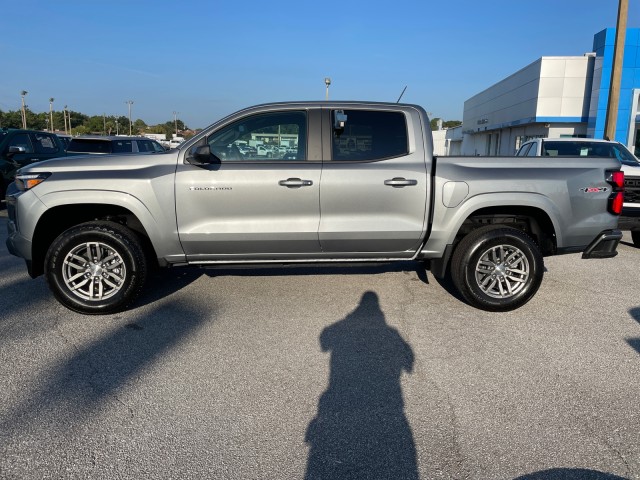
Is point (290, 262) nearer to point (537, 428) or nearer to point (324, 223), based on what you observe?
point (324, 223)

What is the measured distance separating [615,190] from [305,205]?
124 inches

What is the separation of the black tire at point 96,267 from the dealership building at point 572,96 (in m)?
22.2

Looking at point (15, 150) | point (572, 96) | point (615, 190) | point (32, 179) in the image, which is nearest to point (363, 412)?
point (615, 190)

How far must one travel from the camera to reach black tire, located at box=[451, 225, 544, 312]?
4.98 m

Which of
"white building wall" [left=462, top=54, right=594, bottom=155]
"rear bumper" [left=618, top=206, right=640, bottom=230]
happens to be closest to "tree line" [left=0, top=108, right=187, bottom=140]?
"white building wall" [left=462, top=54, right=594, bottom=155]

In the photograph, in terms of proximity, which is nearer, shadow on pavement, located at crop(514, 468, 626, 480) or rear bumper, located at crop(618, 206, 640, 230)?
shadow on pavement, located at crop(514, 468, 626, 480)

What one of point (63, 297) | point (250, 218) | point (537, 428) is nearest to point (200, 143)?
point (250, 218)

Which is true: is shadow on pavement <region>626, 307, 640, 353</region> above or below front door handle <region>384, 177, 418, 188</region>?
below

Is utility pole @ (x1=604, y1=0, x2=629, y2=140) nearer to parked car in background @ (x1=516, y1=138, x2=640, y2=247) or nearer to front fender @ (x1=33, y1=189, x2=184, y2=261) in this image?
parked car in background @ (x1=516, y1=138, x2=640, y2=247)

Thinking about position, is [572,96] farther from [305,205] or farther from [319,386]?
[319,386]

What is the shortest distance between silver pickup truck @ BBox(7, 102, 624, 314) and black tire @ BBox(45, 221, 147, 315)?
0.04ft

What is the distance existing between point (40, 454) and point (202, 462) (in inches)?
35.7

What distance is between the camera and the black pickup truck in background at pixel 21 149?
37.5 ft

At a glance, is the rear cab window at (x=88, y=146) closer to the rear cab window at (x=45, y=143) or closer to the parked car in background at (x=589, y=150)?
the rear cab window at (x=45, y=143)
